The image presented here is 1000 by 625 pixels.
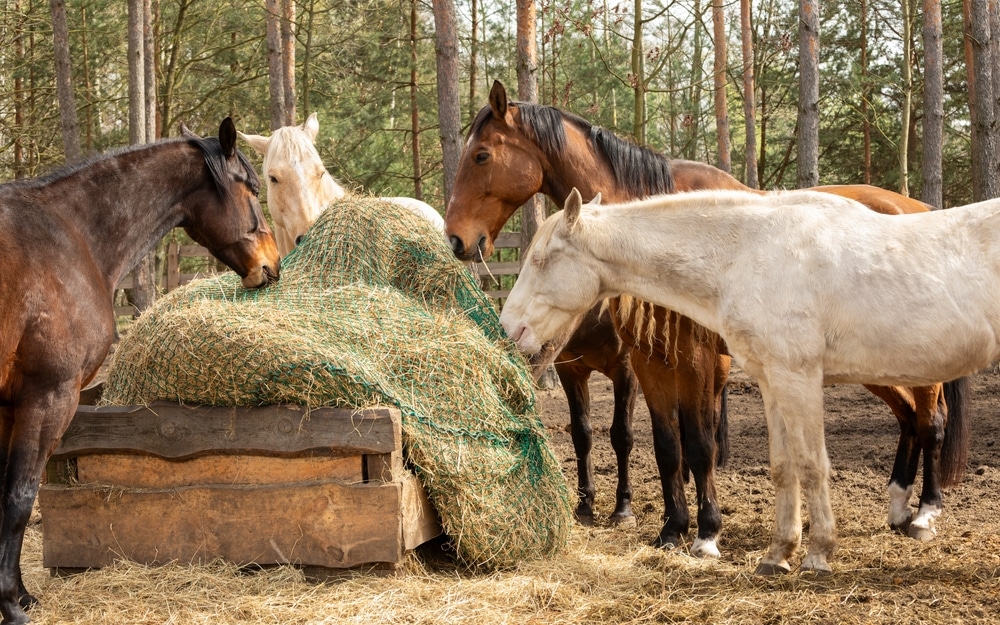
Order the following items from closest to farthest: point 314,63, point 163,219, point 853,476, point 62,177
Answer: point 62,177
point 163,219
point 853,476
point 314,63

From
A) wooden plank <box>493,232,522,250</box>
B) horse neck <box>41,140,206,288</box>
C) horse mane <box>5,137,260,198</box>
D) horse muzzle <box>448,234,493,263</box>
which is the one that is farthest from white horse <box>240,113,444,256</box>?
wooden plank <box>493,232,522,250</box>

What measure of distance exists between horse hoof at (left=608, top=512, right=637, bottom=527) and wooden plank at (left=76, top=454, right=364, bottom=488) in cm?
211

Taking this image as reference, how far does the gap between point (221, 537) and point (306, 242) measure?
5.68ft

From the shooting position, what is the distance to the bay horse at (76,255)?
334 cm

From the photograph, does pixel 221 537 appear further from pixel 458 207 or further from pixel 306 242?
pixel 458 207

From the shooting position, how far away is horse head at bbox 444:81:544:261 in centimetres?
491

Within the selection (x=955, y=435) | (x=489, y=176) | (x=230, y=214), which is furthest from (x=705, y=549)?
(x=230, y=214)

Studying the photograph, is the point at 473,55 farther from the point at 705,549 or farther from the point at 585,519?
the point at 705,549

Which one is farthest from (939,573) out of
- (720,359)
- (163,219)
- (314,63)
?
(314,63)

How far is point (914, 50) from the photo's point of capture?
1686 centimetres

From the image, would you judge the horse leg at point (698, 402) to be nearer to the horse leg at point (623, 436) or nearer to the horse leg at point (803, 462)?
the horse leg at point (803, 462)

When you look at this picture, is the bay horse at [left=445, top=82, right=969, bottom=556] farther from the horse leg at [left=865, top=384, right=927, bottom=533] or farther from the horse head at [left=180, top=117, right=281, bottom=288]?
the horse head at [left=180, top=117, right=281, bottom=288]

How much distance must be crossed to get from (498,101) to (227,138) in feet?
4.91

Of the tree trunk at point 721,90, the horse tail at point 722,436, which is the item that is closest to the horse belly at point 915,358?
the horse tail at point 722,436
